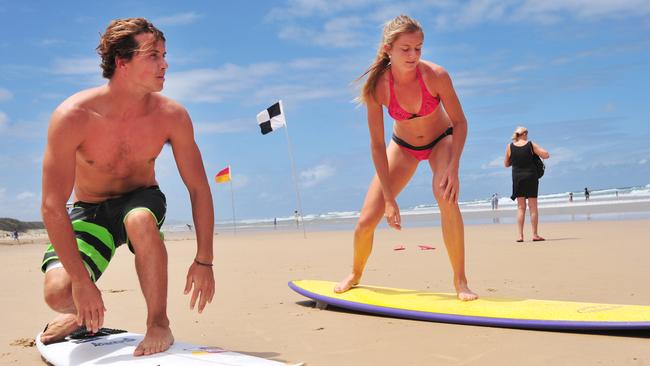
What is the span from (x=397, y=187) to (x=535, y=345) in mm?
2045

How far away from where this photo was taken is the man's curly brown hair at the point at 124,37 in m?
3.20

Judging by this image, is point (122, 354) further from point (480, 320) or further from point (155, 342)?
point (480, 320)

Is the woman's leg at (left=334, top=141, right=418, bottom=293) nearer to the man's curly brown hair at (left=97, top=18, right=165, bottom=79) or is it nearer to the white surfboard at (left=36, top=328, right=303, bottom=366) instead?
the white surfboard at (left=36, top=328, right=303, bottom=366)

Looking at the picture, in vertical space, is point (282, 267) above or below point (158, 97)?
below

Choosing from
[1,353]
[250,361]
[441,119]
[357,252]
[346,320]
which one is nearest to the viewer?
[250,361]

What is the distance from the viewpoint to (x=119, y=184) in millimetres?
3592

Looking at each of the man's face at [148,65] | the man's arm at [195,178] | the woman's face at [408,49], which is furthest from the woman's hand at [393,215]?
the man's face at [148,65]

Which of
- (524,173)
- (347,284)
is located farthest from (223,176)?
(347,284)

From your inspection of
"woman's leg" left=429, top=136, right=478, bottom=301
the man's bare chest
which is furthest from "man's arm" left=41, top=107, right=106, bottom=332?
"woman's leg" left=429, top=136, right=478, bottom=301

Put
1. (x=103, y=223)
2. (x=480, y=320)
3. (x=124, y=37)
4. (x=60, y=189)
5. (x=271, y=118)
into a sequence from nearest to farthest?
(x=60, y=189)
(x=124, y=37)
(x=103, y=223)
(x=480, y=320)
(x=271, y=118)

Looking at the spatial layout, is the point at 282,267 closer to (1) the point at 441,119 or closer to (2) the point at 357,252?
(2) the point at 357,252

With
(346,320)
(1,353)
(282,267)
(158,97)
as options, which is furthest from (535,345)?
(282,267)

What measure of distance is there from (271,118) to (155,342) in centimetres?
1435

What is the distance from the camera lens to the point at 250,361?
285 centimetres
